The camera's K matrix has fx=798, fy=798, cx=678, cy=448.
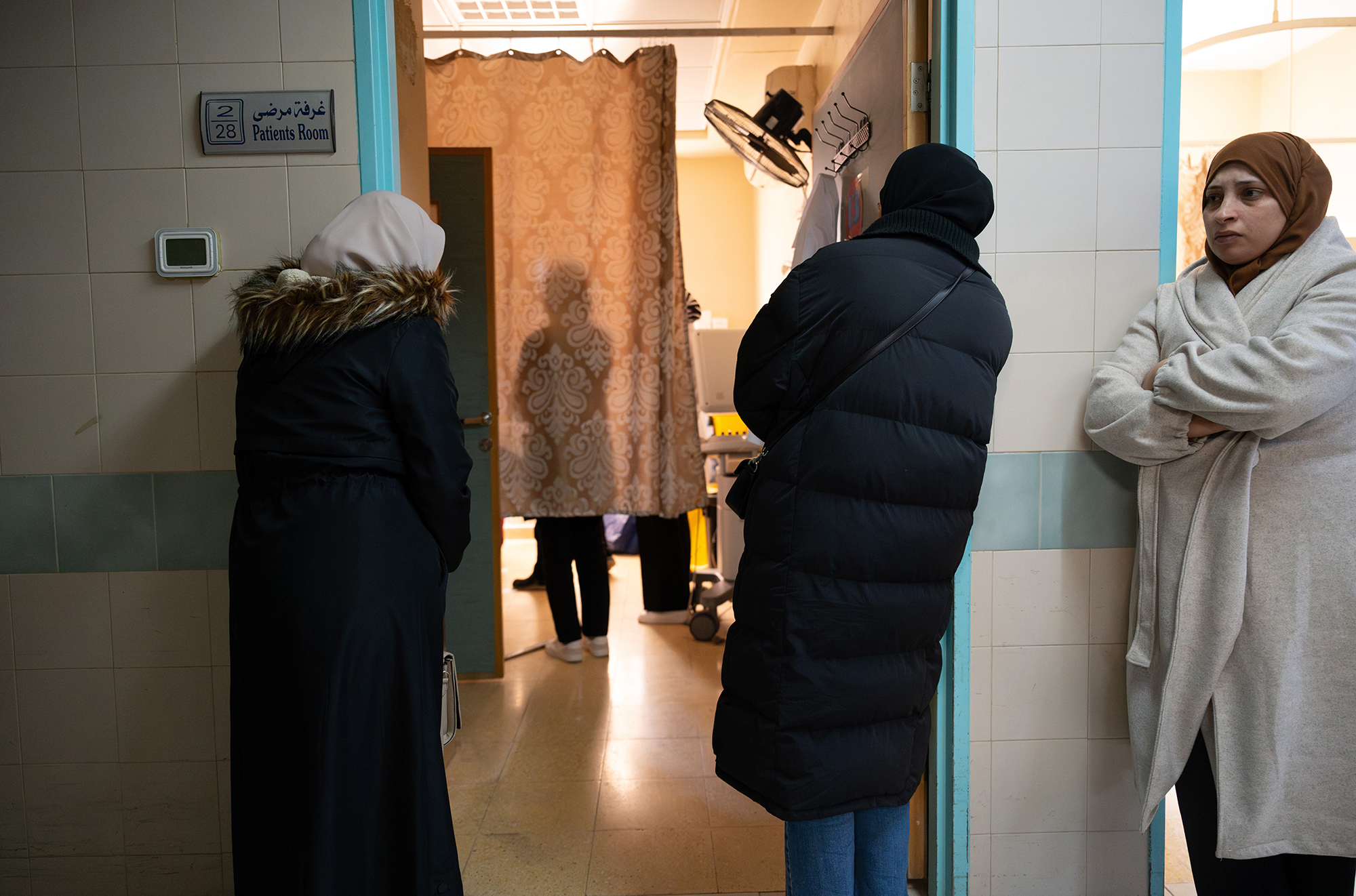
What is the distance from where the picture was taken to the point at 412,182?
187 cm

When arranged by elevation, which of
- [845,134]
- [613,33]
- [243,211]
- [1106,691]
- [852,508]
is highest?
[613,33]

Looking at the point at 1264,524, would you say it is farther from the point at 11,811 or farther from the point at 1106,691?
the point at 11,811

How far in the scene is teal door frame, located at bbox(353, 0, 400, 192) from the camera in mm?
1593

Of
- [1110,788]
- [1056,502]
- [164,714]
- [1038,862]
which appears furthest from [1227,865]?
[164,714]

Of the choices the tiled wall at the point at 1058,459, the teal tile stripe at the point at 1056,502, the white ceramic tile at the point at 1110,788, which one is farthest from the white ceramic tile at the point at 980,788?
the teal tile stripe at the point at 1056,502

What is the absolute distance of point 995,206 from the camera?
1596 millimetres

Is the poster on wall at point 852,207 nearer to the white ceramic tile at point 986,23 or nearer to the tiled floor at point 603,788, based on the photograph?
the white ceramic tile at point 986,23

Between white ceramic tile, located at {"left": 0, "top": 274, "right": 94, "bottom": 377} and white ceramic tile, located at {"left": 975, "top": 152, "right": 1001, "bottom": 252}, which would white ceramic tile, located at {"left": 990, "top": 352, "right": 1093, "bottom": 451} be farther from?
white ceramic tile, located at {"left": 0, "top": 274, "right": 94, "bottom": 377}

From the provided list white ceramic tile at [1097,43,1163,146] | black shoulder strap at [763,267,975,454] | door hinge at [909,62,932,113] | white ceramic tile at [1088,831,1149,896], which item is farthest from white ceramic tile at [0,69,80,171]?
white ceramic tile at [1088,831,1149,896]

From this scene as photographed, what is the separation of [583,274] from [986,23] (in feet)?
5.26

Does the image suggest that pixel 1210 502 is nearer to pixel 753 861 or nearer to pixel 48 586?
pixel 753 861

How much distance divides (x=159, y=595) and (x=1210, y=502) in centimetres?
207

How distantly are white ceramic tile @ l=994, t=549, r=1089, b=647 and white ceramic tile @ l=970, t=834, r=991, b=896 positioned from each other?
42 cm

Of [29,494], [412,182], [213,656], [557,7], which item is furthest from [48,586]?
[557,7]
